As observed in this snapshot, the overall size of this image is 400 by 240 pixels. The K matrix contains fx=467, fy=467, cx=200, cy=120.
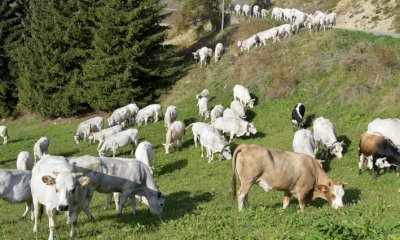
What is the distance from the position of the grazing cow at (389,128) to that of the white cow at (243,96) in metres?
11.3

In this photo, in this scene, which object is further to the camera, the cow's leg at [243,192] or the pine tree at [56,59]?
the pine tree at [56,59]

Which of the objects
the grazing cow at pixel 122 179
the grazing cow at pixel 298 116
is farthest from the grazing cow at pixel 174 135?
the grazing cow at pixel 122 179

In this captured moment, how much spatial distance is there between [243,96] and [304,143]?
11814 millimetres

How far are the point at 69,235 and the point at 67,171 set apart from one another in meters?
1.75

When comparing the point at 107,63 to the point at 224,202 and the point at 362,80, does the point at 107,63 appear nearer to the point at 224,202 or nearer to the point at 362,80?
the point at 362,80

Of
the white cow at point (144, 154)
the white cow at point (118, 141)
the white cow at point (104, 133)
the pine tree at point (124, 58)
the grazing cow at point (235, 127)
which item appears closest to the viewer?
the white cow at point (144, 154)

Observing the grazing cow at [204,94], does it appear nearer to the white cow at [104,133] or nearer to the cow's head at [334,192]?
the white cow at [104,133]

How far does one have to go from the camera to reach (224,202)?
15609 mm

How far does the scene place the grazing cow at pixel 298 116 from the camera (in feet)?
85.2

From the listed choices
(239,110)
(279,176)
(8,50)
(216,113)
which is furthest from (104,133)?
(8,50)

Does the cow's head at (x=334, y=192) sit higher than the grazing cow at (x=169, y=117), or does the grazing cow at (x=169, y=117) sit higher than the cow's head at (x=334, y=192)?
the cow's head at (x=334, y=192)

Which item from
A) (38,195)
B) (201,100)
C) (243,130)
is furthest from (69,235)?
(201,100)

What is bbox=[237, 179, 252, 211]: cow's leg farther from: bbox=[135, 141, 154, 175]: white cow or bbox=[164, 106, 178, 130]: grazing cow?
bbox=[164, 106, 178, 130]: grazing cow

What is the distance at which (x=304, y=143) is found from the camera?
20.8 m
